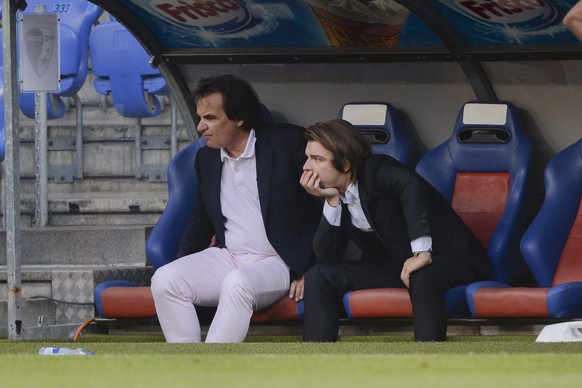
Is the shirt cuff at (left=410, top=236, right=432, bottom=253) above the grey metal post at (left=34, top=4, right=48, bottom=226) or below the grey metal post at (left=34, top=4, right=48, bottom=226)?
above

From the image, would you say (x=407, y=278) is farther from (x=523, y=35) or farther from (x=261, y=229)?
(x=523, y=35)

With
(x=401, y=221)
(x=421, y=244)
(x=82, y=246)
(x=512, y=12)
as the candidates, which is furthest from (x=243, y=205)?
(x=82, y=246)

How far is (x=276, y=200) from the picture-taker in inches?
273

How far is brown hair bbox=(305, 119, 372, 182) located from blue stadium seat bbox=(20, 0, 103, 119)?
22.3 feet

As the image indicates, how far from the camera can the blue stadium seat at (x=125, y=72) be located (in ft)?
42.8

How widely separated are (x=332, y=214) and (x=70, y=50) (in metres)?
7.17

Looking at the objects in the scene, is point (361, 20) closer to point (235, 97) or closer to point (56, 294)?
point (235, 97)

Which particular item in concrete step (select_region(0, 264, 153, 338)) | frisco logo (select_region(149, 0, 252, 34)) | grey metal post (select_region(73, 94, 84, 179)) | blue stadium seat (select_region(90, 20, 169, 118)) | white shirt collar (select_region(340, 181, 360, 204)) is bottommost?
grey metal post (select_region(73, 94, 84, 179))

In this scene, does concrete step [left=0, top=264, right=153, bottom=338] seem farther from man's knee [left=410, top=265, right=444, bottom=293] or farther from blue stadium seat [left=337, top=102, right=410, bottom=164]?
man's knee [left=410, top=265, right=444, bottom=293]

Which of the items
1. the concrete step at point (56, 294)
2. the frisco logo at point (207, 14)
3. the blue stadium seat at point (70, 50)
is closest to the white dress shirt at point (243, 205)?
the frisco logo at point (207, 14)

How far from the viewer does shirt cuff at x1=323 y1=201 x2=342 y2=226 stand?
6.56 metres

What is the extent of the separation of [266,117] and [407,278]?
1.80 metres

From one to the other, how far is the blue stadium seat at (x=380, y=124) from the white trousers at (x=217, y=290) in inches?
37.8

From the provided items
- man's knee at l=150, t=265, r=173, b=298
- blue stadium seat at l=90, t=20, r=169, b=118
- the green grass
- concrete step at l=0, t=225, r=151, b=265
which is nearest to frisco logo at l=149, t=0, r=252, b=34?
man's knee at l=150, t=265, r=173, b=298
